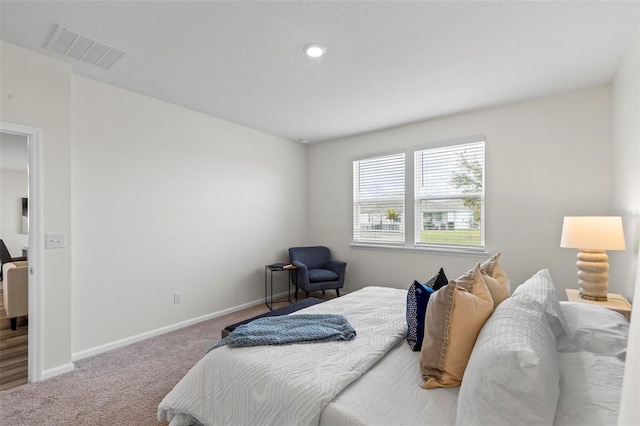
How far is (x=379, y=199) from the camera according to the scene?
4.70m

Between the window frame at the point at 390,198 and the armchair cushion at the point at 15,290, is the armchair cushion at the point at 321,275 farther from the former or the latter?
the armchair cushion at the point at 15,290

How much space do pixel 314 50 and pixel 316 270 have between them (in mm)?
3102

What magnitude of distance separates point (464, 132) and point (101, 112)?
3.99 meters

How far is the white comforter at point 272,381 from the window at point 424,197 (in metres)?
2.43

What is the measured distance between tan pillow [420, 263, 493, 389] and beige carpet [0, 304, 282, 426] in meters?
1.73

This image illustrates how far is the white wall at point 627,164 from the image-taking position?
7.26 ft

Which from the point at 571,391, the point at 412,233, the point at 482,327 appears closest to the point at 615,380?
the point at 571,391

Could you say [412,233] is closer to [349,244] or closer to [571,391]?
[349,244]

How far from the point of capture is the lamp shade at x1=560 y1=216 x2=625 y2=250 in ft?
7.69

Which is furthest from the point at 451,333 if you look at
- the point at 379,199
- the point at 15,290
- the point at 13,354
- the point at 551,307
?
the point at 15,290

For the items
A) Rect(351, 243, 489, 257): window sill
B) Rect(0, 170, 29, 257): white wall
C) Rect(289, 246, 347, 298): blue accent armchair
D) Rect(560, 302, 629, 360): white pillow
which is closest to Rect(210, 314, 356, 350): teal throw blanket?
Rect(560, 302, 629, 360): white pillow

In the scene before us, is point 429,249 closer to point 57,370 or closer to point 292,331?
point 292,331

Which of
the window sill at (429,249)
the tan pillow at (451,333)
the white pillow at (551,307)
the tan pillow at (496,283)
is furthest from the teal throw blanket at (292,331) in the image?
the window sill at (429,249)

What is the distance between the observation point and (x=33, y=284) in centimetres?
247
